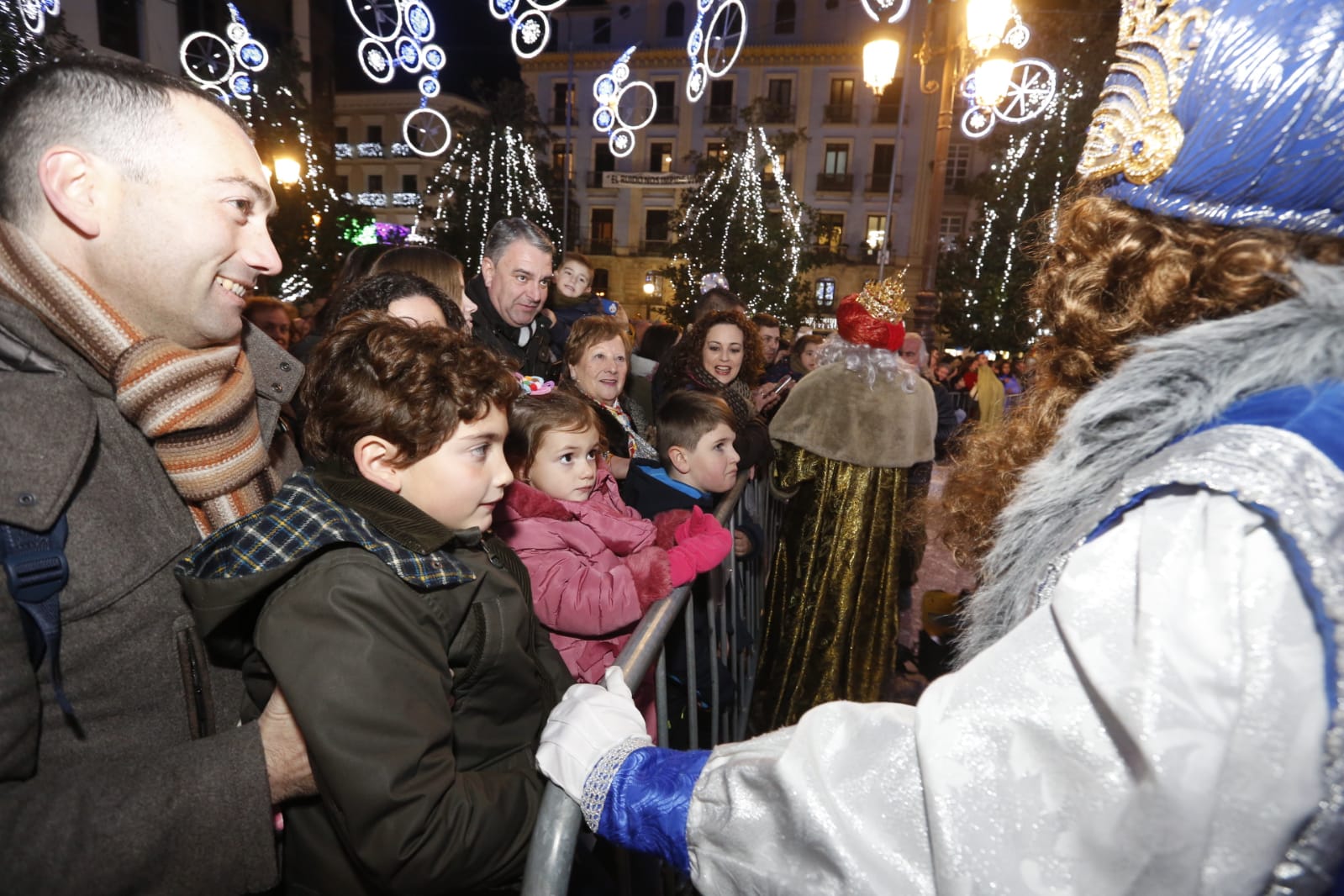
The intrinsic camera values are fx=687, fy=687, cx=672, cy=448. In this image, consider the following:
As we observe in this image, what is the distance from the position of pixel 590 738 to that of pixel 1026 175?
63.9 feet

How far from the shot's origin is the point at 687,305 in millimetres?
20375

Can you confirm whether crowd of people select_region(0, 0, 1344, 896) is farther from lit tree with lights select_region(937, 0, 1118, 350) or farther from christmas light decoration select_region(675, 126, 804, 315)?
christmas light decoration select_region(675, 126, 804, 315)

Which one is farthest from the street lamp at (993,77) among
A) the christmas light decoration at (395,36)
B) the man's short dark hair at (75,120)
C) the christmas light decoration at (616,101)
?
the man's short dark hair at (75,120)

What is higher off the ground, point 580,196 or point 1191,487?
point 580,196

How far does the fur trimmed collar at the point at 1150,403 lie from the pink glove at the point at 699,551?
119 centimetres

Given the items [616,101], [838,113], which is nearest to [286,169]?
[616,101]

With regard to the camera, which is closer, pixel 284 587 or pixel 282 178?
pixel 284 587

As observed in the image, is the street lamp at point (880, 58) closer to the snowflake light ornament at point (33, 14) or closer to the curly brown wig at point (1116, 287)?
the curly brown wig at point (1116, 287)

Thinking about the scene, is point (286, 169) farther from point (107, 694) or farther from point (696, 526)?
point (107, 694)

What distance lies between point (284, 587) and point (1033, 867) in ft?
4.39

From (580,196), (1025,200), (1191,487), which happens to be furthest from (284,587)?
(580,196)

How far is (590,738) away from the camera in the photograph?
135 cm

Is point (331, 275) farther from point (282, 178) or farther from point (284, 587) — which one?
point (284, 587)

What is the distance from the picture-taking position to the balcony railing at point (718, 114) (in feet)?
122
